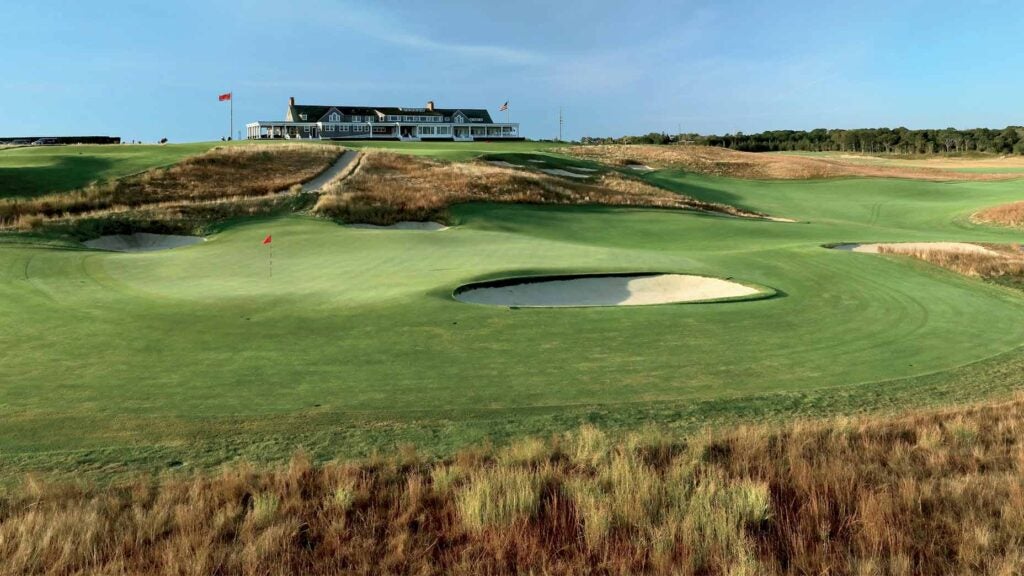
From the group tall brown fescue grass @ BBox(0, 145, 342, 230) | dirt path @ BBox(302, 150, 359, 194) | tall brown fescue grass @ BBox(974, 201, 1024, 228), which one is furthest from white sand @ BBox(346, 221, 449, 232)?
tall brown fescue grass @ BBox(974, 201, 1024, 228)

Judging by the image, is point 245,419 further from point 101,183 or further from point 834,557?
point 101,183

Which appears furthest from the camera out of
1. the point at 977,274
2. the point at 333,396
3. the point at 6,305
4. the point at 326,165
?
the point at 326,165

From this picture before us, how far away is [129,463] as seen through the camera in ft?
20.4

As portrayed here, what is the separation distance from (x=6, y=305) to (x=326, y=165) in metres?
34.4

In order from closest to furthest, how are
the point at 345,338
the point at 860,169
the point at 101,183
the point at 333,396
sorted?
1. the point at 333,396
2. the point at 345,338
3. the point at 101,183
4. the point at 860,169

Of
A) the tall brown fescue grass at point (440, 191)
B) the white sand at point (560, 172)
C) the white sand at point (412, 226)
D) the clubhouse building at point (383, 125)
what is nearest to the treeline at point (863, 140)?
the clubhouse building at point (383, 125)

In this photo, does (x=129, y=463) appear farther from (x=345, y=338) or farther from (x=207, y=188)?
(x=207, y=188)

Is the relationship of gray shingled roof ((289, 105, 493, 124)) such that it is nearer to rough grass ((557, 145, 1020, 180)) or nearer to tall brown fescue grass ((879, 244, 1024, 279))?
rough grass ((557, 145, 1020, 180))

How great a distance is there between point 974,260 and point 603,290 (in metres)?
11.9

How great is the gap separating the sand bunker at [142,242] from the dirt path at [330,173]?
25.0 ft

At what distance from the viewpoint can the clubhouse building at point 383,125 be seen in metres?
106

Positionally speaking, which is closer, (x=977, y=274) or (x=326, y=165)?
(x=977, y=274)

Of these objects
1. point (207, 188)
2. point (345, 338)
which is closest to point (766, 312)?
point (345, 338)

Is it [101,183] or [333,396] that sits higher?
[101,183]
